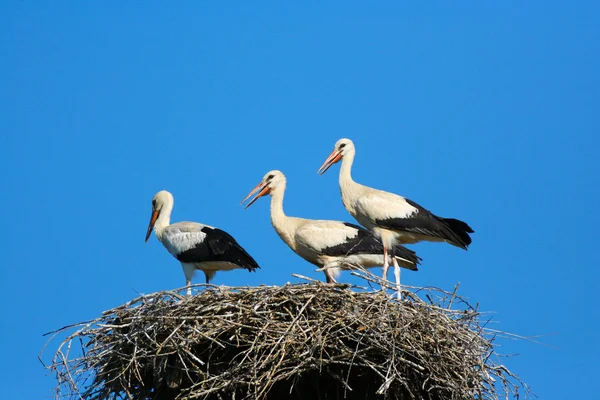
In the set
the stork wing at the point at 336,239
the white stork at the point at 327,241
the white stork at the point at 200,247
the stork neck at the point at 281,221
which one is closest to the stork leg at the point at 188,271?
the white stork at the point at 200,247

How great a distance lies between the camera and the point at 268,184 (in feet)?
44.1

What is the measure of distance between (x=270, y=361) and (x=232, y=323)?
1.57ft

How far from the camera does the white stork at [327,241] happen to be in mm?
12773

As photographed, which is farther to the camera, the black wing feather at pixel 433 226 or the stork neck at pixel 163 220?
the stork neck at pixel 163 220

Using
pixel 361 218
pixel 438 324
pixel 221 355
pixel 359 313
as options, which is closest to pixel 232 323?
pixel 221 355

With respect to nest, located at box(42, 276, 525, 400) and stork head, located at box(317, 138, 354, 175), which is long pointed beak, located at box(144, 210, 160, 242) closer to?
stork head, located at box(317, 138, 354, 175)

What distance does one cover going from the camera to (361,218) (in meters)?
12.8

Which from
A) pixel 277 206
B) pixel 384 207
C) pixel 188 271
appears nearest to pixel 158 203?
pixel 188 271

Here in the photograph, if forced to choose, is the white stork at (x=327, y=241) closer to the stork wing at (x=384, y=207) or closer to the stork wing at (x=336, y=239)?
the stork wing at (x=336, y=239)

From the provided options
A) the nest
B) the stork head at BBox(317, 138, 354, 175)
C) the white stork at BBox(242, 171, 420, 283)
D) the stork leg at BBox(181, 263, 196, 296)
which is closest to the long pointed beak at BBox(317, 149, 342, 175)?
the stork head at BBox(317, 138, 354, 175)

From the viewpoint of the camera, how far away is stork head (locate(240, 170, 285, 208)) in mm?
13438

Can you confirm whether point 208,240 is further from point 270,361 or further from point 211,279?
point 270,361

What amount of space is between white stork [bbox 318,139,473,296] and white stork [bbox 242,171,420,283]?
25 centimetres

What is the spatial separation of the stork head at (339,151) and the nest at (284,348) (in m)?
4.04
